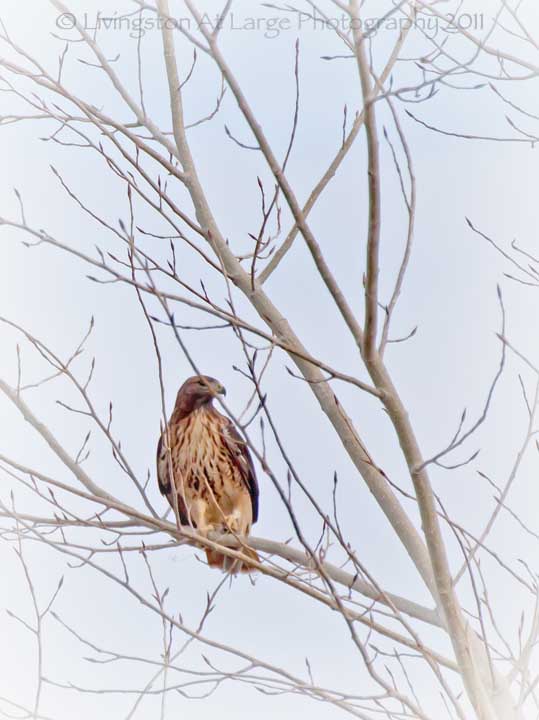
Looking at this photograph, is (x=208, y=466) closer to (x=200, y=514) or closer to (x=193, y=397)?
(x=200, y=514)

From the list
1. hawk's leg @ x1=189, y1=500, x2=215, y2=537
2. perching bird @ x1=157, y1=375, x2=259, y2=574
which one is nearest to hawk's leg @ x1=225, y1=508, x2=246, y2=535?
perching bird @ x1=157, y1=375, x2=259, y2=574

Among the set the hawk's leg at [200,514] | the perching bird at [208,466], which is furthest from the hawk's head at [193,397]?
the hawk's leg at [200,514]

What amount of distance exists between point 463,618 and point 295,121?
2.02 m

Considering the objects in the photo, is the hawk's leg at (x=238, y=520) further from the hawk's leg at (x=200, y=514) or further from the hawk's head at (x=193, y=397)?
the hawk's head at (x=193, y=397)

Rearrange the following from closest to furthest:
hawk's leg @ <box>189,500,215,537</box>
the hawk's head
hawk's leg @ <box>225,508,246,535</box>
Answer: hawk's leg @ <box>189,500,215,537</box> → hawk's leg @ <box>225,508,246,535</box> → the hawk's head

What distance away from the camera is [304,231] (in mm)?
3451

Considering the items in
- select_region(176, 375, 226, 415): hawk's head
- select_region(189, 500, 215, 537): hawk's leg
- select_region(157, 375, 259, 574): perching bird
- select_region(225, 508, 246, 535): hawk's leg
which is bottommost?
select_region(189, 500, 215, 537): hawk's leg

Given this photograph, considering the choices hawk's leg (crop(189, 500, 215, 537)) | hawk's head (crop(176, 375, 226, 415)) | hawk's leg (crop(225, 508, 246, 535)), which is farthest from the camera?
hawk's head (crop(176, 375, 226, 415))

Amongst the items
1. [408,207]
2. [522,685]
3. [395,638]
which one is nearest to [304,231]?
[408,207]

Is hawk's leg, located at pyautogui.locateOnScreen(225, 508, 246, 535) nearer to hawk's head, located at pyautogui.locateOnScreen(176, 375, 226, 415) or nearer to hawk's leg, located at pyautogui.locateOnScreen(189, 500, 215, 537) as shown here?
hawk's leg, located at pyautogui.locateOnScreen(189, 500, 215, 537)

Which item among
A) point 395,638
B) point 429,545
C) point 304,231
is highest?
point 304,231

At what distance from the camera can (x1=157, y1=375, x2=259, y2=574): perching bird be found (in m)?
6.46

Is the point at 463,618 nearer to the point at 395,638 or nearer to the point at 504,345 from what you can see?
the point at 395,638

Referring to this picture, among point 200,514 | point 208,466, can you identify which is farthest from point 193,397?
point 200,514
